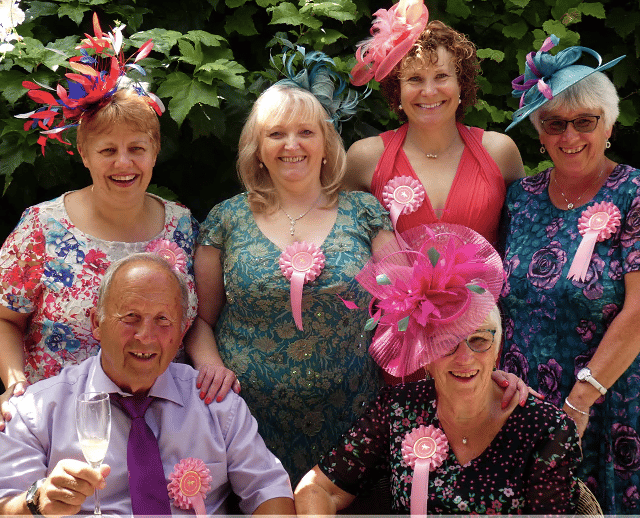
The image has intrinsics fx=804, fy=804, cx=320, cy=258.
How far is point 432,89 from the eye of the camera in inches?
136

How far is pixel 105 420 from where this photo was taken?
7.02 ft

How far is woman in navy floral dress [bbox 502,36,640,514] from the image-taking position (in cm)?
300

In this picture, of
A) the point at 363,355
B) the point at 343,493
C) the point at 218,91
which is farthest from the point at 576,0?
the point at 343,493

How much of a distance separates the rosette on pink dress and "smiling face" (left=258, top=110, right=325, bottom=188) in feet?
1.19

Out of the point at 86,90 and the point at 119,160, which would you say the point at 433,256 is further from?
the point at 86,90

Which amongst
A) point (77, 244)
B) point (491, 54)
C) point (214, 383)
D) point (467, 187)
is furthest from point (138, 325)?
point (491, 54)

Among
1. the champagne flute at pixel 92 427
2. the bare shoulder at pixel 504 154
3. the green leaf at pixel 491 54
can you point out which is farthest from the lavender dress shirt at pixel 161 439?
the green leaf at pixel 491 54

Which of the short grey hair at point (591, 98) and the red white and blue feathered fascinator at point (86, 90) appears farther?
the short grey hair at point (591, 98)

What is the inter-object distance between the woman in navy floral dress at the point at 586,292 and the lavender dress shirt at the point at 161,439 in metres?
1.16

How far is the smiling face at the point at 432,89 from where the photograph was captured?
11.3 feet

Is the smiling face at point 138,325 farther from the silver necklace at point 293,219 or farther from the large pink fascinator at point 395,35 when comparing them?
the large pink fascinator at point 395,35

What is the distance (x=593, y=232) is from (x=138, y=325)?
5.56 feet

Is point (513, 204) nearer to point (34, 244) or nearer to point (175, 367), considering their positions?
point (175, 367)

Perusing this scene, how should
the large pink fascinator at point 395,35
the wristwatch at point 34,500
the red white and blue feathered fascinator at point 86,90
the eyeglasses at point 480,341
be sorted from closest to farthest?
the wristwatch at point 34,500
the eyeglasses at point 480,341
the red white and blue feathered fascinator at point 86,90
the large pink fascinator at point 395,35
